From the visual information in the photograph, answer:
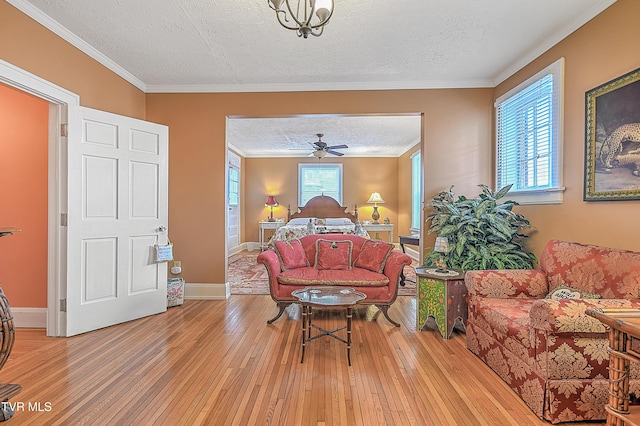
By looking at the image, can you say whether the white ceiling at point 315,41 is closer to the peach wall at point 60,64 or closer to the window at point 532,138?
the peach wall at point 60,64

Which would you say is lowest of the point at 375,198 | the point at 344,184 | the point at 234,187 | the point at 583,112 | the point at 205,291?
the point at 205,291

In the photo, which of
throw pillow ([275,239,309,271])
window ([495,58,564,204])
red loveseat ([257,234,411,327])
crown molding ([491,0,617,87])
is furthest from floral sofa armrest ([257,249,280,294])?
crown molding ([491,0,617,87])

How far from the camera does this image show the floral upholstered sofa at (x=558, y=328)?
1.71 meters

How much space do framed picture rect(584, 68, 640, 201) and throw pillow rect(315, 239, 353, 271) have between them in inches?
94.0

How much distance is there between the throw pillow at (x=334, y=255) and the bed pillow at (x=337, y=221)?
3227mm

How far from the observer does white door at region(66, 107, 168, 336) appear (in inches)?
115

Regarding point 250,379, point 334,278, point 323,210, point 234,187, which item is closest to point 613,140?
point 334,278

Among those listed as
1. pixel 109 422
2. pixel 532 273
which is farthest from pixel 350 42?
pixel 109 422

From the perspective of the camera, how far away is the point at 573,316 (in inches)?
66.2

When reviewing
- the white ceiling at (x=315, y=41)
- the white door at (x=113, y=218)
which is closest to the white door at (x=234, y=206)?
the white ceiling at (x=315, y=41)

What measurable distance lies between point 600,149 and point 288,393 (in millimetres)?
3020

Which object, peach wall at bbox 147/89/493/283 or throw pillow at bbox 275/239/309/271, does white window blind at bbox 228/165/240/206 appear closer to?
peach wall at bbox 147/89/493/283

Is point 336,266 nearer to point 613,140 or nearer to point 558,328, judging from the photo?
point 558,328

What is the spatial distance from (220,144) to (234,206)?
376 centimetres
